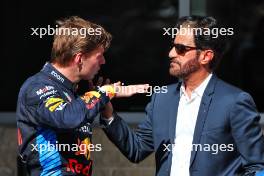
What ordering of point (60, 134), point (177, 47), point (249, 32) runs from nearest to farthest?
1. point (60, 134)
2. point (177, 47)
3. point (249, 32)

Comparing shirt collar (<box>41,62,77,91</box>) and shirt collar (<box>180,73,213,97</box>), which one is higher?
shirt collar (<box>41,62,77,91</box>)

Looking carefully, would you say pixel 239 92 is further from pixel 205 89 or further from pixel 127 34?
pixel 127 34

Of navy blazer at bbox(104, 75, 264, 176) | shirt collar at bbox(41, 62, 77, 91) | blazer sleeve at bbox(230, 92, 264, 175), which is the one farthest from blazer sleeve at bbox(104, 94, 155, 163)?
blazer sleeve at bbox(230, 92, 264, 175)

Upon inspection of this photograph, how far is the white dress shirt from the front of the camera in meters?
4.05

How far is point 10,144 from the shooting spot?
6.78 meters

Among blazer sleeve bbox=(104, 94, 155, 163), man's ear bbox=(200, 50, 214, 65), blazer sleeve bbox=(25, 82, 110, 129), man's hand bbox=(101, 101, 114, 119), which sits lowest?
blazer sleeve bbox=(104, 94, 155, 163)

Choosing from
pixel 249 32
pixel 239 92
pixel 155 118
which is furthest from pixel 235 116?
pixel 249 32

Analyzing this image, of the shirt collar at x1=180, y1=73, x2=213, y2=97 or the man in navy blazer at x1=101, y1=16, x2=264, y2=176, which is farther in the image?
the shirt collar at x1=180, y1=73, x2=213, y2=97

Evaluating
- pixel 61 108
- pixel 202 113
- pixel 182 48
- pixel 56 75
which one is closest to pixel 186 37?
pixel 182 48

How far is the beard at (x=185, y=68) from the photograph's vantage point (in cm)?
415

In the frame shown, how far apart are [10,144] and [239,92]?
3.17 m

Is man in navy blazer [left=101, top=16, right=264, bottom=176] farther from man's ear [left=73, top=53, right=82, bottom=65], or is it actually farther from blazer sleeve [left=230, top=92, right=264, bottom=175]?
man's ear [left=73, top=53, right=82, bottom=65]

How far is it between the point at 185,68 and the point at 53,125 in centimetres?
79

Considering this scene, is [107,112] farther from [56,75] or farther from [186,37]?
[186,37]
